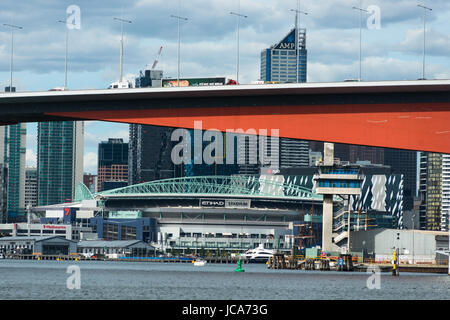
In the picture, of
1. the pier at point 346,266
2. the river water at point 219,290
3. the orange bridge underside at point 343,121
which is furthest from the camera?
the pier at point 346,266

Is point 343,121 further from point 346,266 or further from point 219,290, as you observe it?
point 346,266

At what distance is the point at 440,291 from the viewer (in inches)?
3583

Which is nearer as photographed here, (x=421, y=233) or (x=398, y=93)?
(x=398, y=93)

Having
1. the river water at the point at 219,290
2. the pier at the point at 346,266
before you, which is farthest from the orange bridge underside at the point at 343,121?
the pier at the point at 346,266

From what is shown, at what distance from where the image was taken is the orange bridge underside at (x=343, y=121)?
80.1 metres

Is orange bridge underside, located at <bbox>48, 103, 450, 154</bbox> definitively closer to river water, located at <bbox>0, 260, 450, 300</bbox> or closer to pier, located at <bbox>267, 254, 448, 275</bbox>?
river water, located at <bbox>0, 260, 450, 300</bbox>

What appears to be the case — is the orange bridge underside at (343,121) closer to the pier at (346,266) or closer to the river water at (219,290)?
the river water at (219,290)

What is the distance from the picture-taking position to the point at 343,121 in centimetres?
8194

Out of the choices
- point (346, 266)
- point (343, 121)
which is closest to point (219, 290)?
point (343, 121)

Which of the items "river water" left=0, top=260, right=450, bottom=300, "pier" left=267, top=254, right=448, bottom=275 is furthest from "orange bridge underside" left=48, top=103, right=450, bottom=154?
"pier" left=267, top=254, right=448, bottom=275
